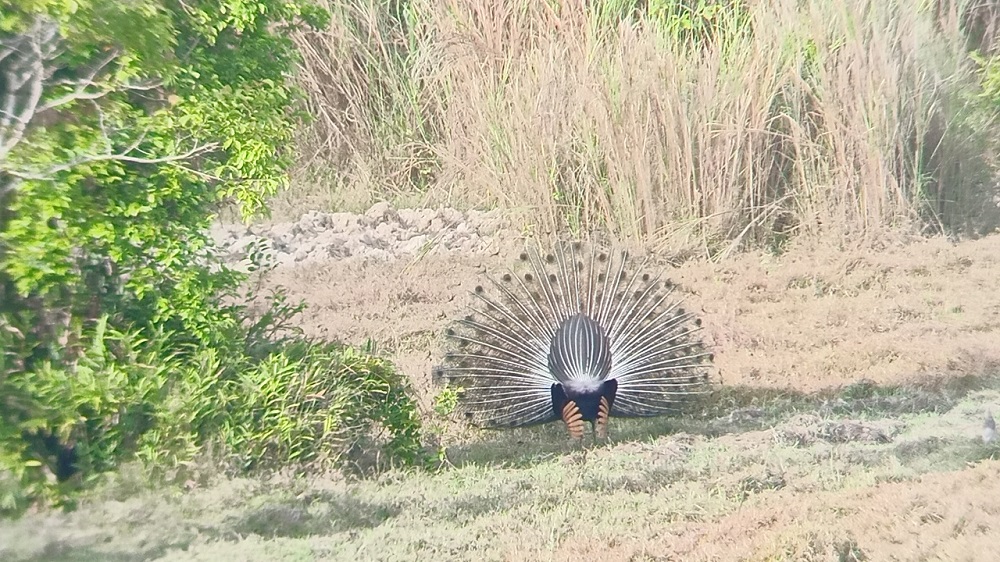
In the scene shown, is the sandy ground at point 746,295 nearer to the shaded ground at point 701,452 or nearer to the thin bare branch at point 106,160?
the shaded ground at point 701,452

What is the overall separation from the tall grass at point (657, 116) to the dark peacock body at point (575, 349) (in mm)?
1056

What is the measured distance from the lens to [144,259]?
3.78 metres

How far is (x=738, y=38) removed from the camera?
691 cm

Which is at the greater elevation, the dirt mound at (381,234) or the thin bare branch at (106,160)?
the dirt mound at (381,234)

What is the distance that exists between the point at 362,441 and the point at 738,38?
395cm

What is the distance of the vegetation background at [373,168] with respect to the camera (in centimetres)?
346

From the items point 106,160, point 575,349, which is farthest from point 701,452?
point 106,160

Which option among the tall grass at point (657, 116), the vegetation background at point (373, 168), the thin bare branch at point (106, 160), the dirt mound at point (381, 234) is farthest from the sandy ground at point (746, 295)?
the thin bare branch at point (106, 160)

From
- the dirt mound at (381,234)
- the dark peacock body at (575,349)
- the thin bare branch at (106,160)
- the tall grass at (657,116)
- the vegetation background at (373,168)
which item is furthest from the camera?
the tall grass at (657,116)

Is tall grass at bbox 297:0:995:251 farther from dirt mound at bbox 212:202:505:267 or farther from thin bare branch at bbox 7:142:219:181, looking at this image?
thin bare branch at bbox 7:142:219:181

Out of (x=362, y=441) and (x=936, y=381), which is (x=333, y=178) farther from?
(x=936, y=381)

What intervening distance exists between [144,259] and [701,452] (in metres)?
2.14

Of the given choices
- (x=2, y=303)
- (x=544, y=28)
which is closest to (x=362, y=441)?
(x=2, y=303)

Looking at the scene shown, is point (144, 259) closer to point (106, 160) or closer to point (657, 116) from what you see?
point (106, 160)
